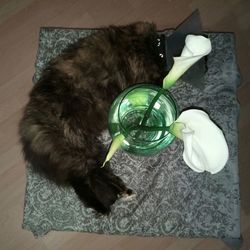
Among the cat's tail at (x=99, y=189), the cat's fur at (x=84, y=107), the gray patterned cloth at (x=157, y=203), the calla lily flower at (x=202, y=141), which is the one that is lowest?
the gray patterned cloth at (x=157, y=203)

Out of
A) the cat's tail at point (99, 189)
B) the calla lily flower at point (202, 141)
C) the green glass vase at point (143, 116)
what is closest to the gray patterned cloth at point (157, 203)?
the cat's tail at point (99, 189)

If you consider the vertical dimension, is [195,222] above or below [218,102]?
below

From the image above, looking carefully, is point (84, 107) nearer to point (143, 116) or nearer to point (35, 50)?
point (143, 116)

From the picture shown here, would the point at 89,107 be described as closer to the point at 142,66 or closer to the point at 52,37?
the point at 142,66

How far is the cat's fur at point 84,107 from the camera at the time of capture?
37.6 inches

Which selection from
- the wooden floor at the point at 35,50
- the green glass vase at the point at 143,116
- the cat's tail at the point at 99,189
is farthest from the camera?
the wooden floor at the point at 35,50

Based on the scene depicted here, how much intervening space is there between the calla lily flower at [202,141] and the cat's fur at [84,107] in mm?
406

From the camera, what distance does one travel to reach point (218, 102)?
1.07m

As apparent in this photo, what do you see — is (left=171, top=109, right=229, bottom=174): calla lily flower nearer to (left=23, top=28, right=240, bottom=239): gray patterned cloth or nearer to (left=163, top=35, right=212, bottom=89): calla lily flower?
(left=163, top=35, right=212, bottom=89): calla lily flower

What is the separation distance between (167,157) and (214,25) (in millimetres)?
696

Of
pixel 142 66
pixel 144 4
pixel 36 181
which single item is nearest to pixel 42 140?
pixel 36 181

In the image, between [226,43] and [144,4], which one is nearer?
[226,43]

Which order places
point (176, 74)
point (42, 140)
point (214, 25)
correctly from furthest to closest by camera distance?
point (214, 25), point (42, 140), point (176, 74)

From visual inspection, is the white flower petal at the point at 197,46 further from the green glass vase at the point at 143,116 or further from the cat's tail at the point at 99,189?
the cat's tail at the point at 99,189
